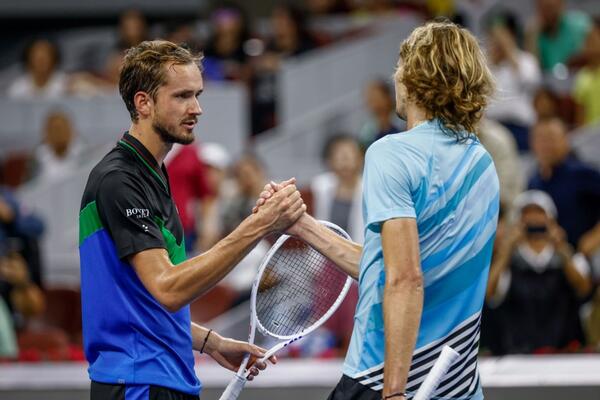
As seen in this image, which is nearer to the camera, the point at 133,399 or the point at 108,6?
the point at 133,399

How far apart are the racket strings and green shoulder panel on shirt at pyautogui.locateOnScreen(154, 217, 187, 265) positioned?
1.02ft

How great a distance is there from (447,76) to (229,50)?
27.7 feet

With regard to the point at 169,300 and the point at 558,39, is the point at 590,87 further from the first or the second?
the point at 169,300

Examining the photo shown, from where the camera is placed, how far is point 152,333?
395 cm

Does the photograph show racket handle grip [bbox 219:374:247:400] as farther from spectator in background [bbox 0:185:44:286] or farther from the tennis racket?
spectator in background [bbox 0:185:44:286]

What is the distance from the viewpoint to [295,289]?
173 inches

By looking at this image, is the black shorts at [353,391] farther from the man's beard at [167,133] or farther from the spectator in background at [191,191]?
the spectator in background at [191,191]

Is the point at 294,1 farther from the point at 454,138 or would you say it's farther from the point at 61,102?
the point at 454,138

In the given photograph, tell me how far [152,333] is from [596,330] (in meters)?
4.81

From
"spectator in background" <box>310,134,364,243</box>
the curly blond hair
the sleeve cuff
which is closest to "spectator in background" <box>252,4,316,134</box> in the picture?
"spectator in background" <box>310,134,364,243</box>

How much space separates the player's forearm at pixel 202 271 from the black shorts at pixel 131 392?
281 mm

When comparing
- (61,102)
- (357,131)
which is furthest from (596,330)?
(61,102)

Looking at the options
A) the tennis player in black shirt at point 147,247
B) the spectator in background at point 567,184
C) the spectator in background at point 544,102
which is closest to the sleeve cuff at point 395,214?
the tennis player in black shirt at point 147,247

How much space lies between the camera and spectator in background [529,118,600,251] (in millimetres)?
8523
